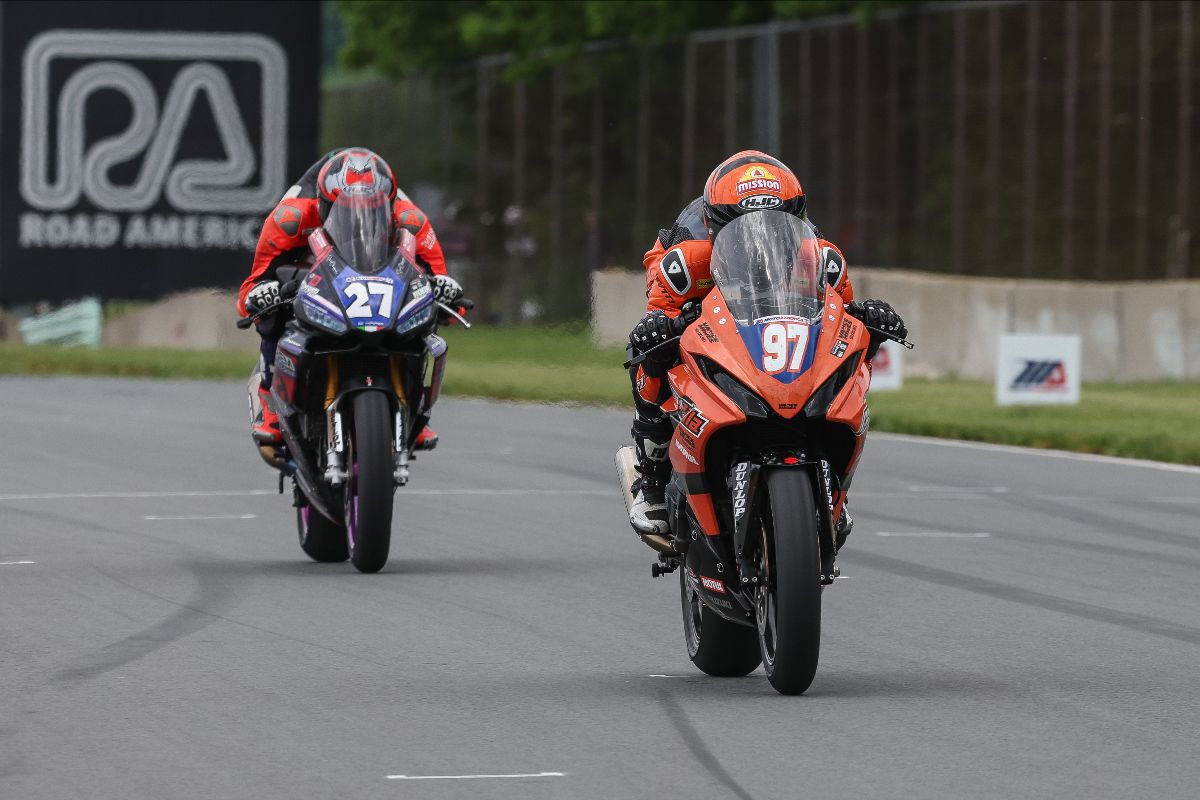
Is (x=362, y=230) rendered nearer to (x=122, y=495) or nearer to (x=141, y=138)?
(x=122, y=495)

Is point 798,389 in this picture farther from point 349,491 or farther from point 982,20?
point 982,20

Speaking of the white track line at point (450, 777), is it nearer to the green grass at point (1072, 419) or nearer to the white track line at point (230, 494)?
the white track line at point (230, 494)

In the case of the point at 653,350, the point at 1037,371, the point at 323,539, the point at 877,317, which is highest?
the point at 877,317

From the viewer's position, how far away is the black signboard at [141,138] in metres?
37.3

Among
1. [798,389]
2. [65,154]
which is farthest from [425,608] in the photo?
[65,154]

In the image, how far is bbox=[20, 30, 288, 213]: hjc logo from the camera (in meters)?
37.3

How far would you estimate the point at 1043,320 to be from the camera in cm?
2973

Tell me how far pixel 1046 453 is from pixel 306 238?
879 centimetres

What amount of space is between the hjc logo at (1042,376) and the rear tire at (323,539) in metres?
12.7

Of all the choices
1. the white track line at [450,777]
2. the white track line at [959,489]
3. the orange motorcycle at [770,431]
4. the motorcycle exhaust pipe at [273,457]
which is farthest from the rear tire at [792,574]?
the white track line at [959,489]

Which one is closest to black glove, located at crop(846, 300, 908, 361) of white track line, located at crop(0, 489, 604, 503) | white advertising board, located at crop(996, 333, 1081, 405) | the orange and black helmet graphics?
the orange and black helmet graphics

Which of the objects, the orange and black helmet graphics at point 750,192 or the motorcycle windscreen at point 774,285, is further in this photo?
the orange and black helmet graphics at point 750,192

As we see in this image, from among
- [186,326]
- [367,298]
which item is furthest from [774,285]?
[186,326]

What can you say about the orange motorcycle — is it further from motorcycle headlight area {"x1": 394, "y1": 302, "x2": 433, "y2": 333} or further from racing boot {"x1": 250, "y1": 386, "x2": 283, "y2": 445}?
racing boot {"x1": 250, "y1": 386, "x2": 283, "y2": 445}
